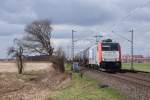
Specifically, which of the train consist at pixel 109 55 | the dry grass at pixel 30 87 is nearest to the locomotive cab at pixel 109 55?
the train consist at pixel 109 55

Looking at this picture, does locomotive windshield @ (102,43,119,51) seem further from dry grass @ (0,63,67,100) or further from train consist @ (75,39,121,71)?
dry grass @ (0,63,67,100)

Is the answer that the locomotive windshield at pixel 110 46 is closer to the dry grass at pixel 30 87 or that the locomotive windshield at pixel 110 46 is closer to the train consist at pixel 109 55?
the train consist at pixel 109 55

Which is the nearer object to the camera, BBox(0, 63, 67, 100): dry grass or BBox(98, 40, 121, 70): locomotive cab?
BBox(0, 63, 67, 100): dry grass

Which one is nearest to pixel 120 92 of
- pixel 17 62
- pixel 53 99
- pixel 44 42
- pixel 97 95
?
pixel 97 95

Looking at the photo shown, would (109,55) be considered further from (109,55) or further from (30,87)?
(30,87)

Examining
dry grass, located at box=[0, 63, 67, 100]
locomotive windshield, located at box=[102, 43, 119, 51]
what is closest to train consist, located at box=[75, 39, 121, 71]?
locomotive windshield, located at box=[102, 43, 119, 51]

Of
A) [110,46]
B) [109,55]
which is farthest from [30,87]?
[110,46]

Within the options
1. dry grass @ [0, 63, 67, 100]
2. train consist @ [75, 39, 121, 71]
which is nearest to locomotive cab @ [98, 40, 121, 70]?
train consist @ [75, 39, 121, 71]

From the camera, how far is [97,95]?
23078 mm

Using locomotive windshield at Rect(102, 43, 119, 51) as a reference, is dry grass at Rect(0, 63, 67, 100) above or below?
below

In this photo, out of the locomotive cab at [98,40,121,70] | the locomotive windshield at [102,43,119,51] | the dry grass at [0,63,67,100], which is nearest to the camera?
the dry grass at [0,63,67,100]

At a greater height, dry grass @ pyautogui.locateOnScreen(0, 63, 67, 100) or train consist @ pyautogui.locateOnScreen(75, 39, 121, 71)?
train consist @ pyautogui.locateOnScreen(75, 39, 121, 71)

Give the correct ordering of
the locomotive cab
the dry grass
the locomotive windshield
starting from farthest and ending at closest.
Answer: the locomotive windshield < the locomotive cab < the dry grass

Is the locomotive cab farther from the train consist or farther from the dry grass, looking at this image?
the dry grass
